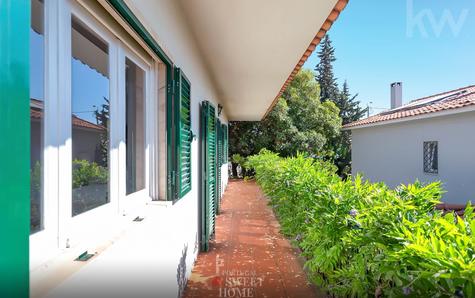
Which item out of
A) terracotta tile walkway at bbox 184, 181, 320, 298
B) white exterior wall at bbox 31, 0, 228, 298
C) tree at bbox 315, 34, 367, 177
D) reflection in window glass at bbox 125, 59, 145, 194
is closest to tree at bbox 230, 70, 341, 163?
tree at bbox 315, 34, 367, 177

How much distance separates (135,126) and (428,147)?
403 inches

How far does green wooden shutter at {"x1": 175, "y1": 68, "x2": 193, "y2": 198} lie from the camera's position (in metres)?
2.91

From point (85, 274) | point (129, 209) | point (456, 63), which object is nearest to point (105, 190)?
point (129, 209)

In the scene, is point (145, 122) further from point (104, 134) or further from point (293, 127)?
point (293, 127)

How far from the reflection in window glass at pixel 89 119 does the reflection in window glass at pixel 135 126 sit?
349 millimetres

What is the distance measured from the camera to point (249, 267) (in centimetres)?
457

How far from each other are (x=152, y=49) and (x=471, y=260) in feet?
7.45

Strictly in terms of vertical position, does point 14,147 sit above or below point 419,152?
above

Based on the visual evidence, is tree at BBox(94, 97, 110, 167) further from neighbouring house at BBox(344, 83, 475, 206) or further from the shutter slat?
neighbouring house at BBox(344, 83, 475, 206)

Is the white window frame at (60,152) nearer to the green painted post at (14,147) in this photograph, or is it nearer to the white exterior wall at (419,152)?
the green painted post at (14,147)

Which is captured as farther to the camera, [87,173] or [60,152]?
[87,173]

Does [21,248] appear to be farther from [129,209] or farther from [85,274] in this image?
[129,209]

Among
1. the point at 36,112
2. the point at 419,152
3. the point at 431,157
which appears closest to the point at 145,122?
the point at 36,112

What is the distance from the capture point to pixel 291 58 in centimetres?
483
